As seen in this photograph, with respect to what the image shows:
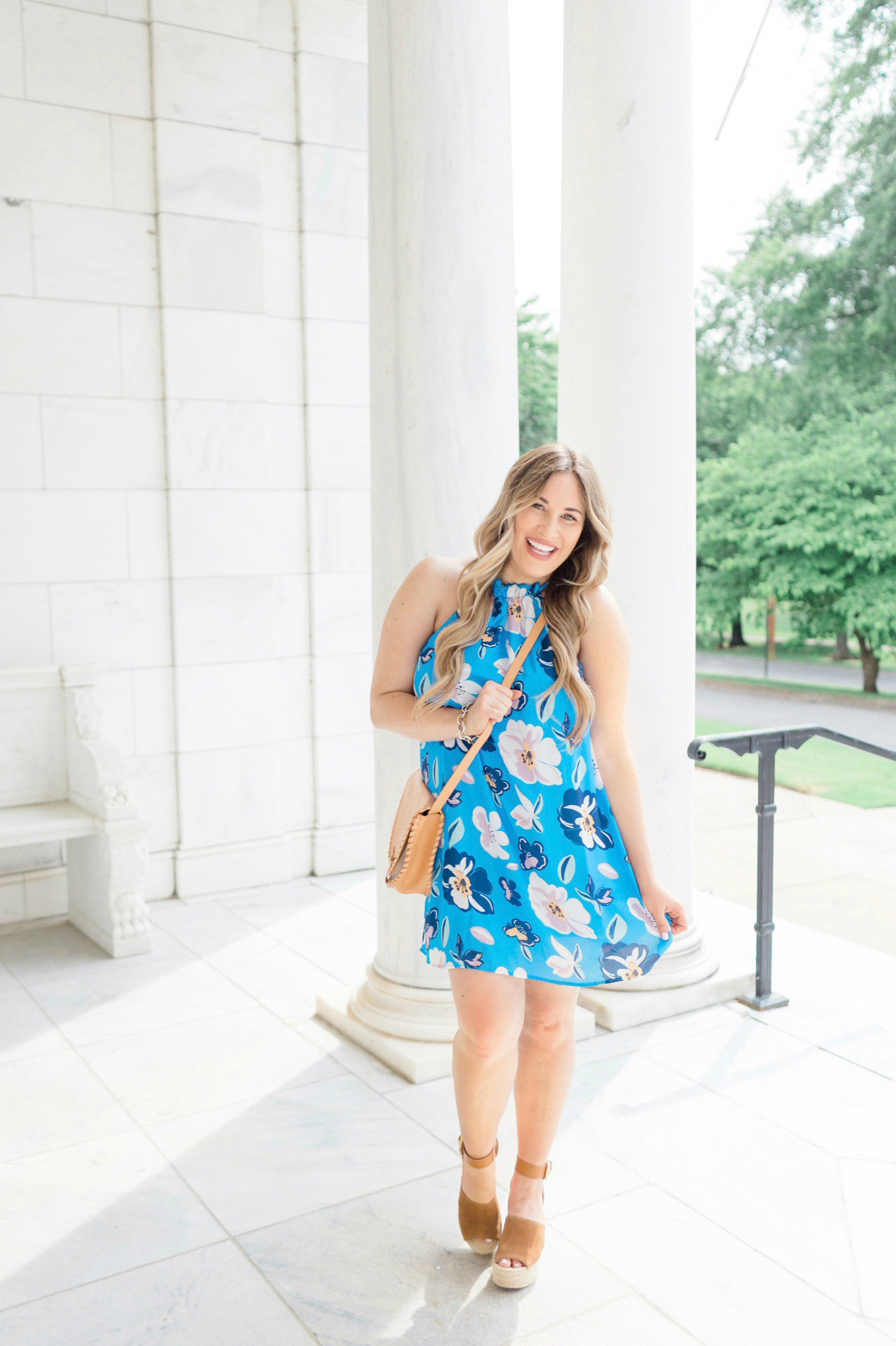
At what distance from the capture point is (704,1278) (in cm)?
290

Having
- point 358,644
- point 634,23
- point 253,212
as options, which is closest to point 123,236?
point 253,212

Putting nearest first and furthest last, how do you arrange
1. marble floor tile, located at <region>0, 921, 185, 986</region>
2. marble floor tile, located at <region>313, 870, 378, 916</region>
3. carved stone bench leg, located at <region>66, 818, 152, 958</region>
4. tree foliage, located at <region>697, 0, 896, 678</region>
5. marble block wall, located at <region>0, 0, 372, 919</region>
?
marble floor tile, located at <region>0, 921, 185, 986</region>
carved stone bench leg, located at <region>66, 818, 152, 958</region>
marble block wall, located at <region>0, 0, 372, 919</region>
marble floor tile, located at <region>313, 870, 378, 916</region>
tree foliage, located at <region>697, 0, 896, 678</region>

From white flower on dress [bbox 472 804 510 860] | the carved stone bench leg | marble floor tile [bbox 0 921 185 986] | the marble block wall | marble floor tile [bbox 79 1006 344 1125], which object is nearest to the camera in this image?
white flower on dress [bbox 472 804 510 860]

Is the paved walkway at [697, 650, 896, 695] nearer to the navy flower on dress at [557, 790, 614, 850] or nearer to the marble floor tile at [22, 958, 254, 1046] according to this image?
the marble floor tile at [22, 958, 254, 1046]

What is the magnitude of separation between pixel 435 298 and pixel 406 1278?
10.2 ft

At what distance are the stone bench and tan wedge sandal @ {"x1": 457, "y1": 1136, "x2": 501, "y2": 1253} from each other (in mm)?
2945

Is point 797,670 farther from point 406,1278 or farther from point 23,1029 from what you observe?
point 406,1278

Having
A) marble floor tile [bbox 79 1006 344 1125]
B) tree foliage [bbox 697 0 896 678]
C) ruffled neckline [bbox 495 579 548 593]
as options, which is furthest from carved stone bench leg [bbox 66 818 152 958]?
tree foliage [bbox 697 0 896 678]

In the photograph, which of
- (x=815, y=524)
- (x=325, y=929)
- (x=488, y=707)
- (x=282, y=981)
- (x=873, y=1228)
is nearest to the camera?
(x=488, y=707)

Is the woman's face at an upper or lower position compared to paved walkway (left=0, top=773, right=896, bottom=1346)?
upper

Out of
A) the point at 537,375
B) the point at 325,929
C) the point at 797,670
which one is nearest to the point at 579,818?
the point at 325,929

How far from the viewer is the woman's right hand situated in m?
2.65

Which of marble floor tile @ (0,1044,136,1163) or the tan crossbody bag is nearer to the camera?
the tan crossbody bag

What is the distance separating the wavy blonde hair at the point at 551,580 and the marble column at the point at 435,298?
1.37 m
